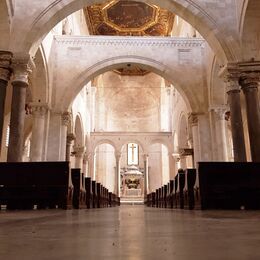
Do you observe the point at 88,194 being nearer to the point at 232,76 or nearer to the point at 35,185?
the point at 35,185

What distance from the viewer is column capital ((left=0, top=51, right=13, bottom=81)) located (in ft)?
28.7

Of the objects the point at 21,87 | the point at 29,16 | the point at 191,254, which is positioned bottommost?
the point at 191,254

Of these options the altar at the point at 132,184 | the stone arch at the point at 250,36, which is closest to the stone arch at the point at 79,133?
the altar at the point at 132,184

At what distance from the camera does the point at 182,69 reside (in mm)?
15195

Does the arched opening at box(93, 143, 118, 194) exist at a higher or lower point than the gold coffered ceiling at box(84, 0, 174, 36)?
lower

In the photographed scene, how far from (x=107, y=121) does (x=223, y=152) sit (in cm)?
1832

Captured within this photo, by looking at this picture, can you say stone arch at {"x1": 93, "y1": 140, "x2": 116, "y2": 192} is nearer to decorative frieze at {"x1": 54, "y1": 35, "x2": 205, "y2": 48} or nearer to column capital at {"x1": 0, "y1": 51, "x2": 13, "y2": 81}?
decorative frieze at {"x1": 54, "y1": 35, "x2": 205, "y2": 48}

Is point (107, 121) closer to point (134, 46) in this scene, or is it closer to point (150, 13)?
point (150, 13)

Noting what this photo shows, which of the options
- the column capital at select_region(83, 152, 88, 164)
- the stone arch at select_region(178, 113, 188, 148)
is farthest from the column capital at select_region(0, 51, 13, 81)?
the column capital at select_region(83, 152, 88, 164)

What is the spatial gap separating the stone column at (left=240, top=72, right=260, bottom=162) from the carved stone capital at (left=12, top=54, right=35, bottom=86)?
6.22 metres

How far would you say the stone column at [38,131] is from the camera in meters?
12.9

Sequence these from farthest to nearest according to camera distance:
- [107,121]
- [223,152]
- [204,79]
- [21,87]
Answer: [107,121] → [204,79] → [223,152] → [21,87]

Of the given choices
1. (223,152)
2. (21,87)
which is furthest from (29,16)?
(223,152)

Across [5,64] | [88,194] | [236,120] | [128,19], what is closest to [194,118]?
[236,120]
